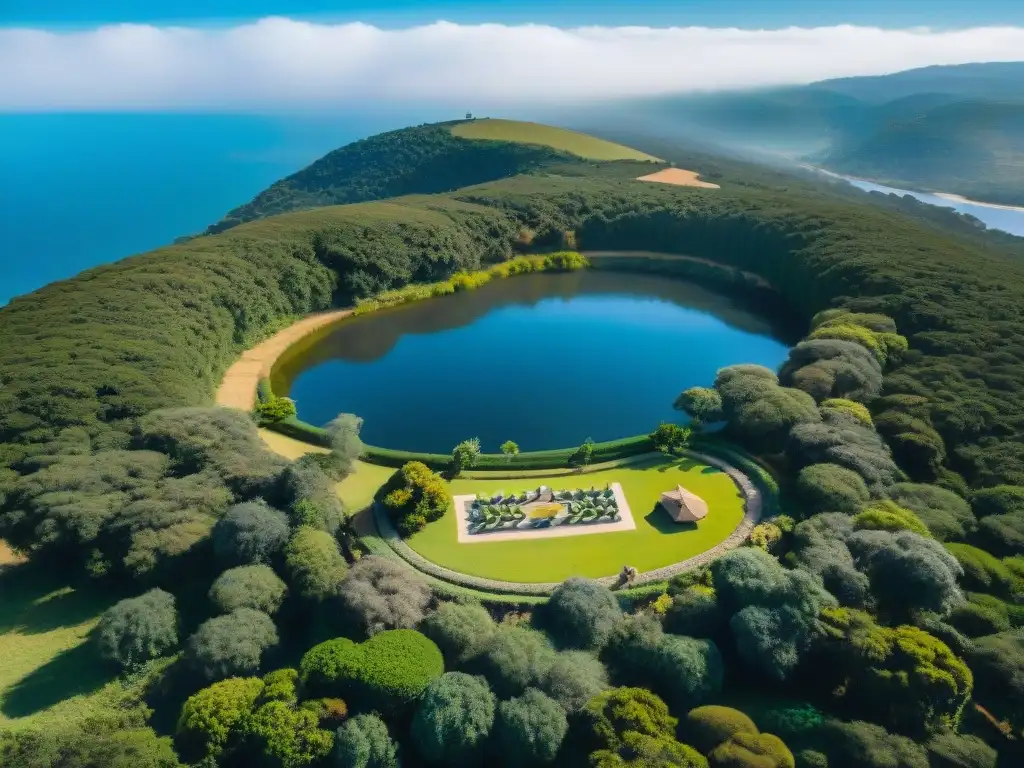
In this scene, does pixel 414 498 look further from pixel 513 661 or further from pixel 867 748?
pixel 867 748

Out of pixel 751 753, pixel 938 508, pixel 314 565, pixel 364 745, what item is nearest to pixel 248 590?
pixel 314 565

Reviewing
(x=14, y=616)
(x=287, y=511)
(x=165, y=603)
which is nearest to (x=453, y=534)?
(x=287, y=511)

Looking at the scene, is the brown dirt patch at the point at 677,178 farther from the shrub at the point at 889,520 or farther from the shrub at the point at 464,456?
the shrub at the point at 889,520

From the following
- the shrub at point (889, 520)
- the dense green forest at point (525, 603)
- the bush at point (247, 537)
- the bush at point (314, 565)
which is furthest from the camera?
the shrub at point (889, 520)

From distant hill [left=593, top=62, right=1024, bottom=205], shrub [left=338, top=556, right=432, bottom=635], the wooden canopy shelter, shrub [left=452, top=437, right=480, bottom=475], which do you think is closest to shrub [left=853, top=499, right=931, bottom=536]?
the wooden canopy shelter

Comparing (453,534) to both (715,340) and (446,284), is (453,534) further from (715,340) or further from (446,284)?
(446,284)

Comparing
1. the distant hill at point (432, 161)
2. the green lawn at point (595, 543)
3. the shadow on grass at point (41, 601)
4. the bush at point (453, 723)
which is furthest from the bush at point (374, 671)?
the distant hill at point (432, 161)
